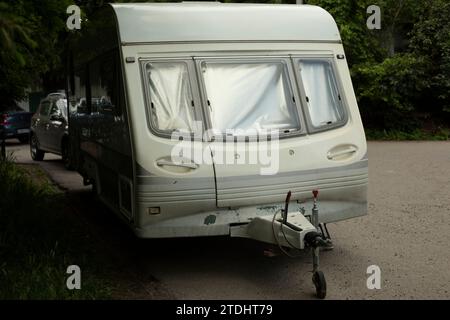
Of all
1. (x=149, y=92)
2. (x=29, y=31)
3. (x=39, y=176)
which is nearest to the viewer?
(x=29, y=31)

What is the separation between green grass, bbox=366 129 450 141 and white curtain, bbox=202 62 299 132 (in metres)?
14.5

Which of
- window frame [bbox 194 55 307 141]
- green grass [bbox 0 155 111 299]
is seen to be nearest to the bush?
green grass [bbox 0 155 111 299]

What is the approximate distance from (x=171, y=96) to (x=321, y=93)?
1.60 m

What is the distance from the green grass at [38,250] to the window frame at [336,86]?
8.52ft

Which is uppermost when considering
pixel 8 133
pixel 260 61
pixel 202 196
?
pixel 260 61

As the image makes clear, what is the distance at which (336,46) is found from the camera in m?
6.68

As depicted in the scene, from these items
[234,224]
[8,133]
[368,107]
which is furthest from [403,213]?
[8,133]

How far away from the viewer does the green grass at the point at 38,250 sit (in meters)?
5.16

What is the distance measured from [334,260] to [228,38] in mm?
2623

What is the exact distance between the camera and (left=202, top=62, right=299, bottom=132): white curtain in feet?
20.3

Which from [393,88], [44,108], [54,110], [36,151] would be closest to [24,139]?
[36,151]

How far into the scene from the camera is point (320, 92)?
257 inches

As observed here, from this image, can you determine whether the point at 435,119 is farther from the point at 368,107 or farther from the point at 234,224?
the point at 234,224

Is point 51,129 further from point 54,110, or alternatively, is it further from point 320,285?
point 320,285
